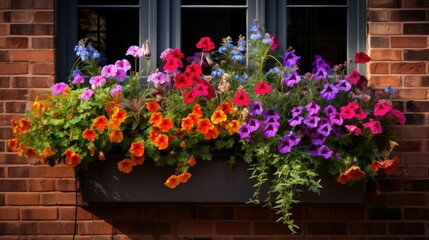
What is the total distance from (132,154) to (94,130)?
23 centimetres

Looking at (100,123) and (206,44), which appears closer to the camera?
(100,123)

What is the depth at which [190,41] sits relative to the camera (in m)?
4.84

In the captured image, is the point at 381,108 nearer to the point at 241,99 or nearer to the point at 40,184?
the point at 241,99

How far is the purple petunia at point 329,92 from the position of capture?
435 centimetres

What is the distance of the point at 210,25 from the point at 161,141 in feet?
3.07

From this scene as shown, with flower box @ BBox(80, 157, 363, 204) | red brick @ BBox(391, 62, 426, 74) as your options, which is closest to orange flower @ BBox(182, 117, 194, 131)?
flower box @ BBox(80, 157, 363, 204)

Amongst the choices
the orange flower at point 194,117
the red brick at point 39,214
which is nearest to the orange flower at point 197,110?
the orange flower at point 194,117

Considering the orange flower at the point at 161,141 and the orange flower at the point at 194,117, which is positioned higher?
the orange flower at the point at 194,117

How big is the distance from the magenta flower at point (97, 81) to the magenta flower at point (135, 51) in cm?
22

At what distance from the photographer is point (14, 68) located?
4703mm

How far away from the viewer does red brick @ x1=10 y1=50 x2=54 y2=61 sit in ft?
15.4

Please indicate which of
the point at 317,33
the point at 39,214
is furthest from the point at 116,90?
the point at 317,33

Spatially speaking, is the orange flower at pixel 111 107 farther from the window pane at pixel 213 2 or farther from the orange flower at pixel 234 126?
the window pane at pixel 213 2

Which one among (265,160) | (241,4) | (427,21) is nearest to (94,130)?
(265,160)
